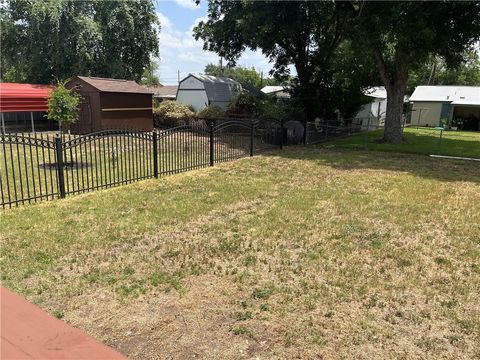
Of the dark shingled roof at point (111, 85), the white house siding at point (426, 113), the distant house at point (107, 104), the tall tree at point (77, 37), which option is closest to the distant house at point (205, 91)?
the tall tree at point (77, 37)

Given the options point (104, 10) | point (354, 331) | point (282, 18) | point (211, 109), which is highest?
point (104, 10)

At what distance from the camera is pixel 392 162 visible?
13.6 m

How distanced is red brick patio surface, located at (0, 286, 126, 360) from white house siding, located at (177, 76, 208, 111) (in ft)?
86.3

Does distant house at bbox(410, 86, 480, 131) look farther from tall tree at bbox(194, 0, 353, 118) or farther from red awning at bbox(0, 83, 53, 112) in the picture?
red awning at bbox(0, 83, 53, 112)

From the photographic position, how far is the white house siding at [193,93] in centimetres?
2919

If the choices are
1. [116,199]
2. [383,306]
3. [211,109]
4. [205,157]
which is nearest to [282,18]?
[211,109]

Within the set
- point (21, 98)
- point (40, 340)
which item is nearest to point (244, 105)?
point (21, 98)

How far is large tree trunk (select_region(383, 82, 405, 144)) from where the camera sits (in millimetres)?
18672

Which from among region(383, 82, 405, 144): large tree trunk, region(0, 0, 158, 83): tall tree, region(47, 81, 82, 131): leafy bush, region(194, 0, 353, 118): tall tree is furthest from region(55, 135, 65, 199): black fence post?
region(0, 0, 158, 83): tall tree

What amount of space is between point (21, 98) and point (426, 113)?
33640 mm

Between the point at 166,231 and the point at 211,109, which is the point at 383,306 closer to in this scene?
the point at 166,231

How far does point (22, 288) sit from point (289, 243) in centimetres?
337

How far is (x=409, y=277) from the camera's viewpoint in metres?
4.64

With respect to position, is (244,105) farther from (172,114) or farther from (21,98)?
(21,98)
